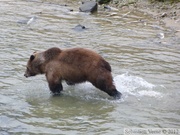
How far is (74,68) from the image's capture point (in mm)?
9258

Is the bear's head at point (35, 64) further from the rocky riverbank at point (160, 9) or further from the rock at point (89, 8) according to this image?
the rock at point (89, 8)

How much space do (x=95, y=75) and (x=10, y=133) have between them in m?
2.27

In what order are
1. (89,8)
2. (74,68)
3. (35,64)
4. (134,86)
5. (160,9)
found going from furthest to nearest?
(160,9) → (89,8) → (134,86) → (35,64) → (74,68)

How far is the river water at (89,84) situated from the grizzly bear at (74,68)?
0.32 metres

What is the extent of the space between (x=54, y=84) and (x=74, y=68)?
0.56m

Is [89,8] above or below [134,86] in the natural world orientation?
above

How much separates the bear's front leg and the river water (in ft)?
0.49

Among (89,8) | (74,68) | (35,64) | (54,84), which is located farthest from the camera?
(89,8)

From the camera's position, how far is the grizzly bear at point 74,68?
29.6 feet

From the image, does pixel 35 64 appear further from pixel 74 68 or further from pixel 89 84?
pixel 89 84

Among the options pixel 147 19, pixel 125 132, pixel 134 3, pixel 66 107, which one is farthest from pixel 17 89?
pixel 134 3

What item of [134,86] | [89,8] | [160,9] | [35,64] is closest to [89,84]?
[134,86]

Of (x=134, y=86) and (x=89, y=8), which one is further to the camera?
(x=89, y=8)

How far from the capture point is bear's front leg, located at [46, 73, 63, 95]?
9453 mm
